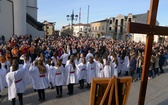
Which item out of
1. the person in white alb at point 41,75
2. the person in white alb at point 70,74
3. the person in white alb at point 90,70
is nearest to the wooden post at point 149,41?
the person in white alb at point 41,75

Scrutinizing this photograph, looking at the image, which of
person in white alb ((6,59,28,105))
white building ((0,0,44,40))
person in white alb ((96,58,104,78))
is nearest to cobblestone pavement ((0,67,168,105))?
person in white alb ((6,59,28,105))

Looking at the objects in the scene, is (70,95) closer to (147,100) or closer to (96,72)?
(96,72)

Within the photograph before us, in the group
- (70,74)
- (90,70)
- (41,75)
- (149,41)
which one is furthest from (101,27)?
(149,41)

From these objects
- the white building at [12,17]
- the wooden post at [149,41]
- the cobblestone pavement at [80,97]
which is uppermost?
the white building at [12,17]

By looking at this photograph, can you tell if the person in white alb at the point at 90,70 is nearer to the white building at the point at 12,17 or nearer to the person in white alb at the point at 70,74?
the person in white alb at the point at 70,74

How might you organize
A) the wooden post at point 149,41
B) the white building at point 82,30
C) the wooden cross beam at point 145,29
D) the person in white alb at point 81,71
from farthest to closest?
the white building at point 82,30 → the person in white alb at point 81,71 → the wooden post at point 149,41 → the wooden cross beam at point 145,29

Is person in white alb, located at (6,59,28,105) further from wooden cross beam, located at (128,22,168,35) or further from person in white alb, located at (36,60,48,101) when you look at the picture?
wooden cross beam, located at (128,22,168,35)

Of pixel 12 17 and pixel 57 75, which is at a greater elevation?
pixel 12 17

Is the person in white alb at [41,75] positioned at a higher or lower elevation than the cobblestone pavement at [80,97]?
higher

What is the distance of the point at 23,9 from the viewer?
2945 cm

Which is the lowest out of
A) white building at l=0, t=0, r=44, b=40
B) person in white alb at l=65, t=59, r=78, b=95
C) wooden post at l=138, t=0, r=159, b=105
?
person in white alb at l=65, t=59, r=78, b=95

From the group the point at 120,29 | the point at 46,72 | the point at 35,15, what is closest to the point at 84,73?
the point at 46,72

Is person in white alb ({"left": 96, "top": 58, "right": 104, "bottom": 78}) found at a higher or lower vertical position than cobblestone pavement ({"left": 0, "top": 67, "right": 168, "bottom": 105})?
higher

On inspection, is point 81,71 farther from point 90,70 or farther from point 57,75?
point 57,75
